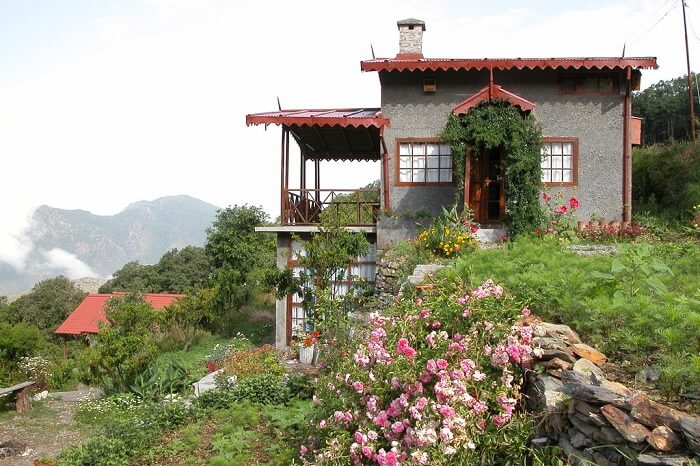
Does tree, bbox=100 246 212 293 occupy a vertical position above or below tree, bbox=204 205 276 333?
below

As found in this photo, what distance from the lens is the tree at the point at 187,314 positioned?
16.4 metres

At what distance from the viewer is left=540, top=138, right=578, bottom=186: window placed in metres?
13.3

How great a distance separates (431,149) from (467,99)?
1.56m

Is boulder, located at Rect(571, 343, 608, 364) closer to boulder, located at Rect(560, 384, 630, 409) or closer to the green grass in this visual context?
the green grass

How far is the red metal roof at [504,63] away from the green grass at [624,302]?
6.10 m

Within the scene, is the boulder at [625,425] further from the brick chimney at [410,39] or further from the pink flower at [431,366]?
the brick chimney at [410,39]

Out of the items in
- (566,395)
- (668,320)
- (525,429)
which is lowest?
(525,429)

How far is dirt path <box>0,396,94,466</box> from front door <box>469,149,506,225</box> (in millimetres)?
8887

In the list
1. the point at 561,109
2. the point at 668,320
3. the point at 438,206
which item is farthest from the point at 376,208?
the point at 668,320

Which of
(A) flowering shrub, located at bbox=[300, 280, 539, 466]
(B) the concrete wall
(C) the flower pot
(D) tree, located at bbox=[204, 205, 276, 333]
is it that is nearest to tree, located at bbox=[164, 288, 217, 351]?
(C) the flower pot

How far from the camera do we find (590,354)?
15.5 feet

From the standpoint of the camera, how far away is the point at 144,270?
40906mm

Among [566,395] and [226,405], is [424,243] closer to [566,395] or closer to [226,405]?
[226,405]

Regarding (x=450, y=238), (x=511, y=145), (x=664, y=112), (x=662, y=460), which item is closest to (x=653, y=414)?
(x=662, y=460)
